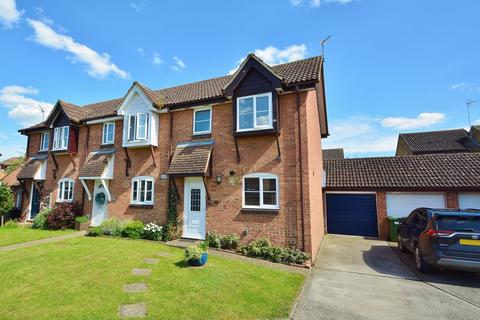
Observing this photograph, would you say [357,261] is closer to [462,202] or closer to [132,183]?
[462,202]

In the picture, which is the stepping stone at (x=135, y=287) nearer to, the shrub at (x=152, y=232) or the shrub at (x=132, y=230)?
the shrub at (x=152, y=232)

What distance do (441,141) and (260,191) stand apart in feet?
110

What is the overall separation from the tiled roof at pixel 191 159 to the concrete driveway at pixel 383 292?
642cm

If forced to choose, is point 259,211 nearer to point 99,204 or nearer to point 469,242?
point 469,242

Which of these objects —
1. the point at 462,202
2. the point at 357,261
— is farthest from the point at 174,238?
the point at 462,202

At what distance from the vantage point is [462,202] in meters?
13.7

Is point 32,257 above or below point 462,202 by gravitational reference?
below

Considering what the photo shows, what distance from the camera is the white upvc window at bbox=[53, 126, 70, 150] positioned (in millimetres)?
16033

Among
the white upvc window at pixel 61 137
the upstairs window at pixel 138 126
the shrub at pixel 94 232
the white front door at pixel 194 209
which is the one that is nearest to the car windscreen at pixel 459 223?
the white front door at pixel 194 209

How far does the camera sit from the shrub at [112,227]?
12648mm

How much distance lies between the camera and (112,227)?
12812 millimetres

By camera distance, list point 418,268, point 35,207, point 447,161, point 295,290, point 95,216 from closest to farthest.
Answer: point 295,290
point 418,268
point 95,216
point 447,161
point 35,207

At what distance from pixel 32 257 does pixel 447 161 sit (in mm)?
22980

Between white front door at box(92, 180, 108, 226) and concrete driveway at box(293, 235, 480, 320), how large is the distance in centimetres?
1228
